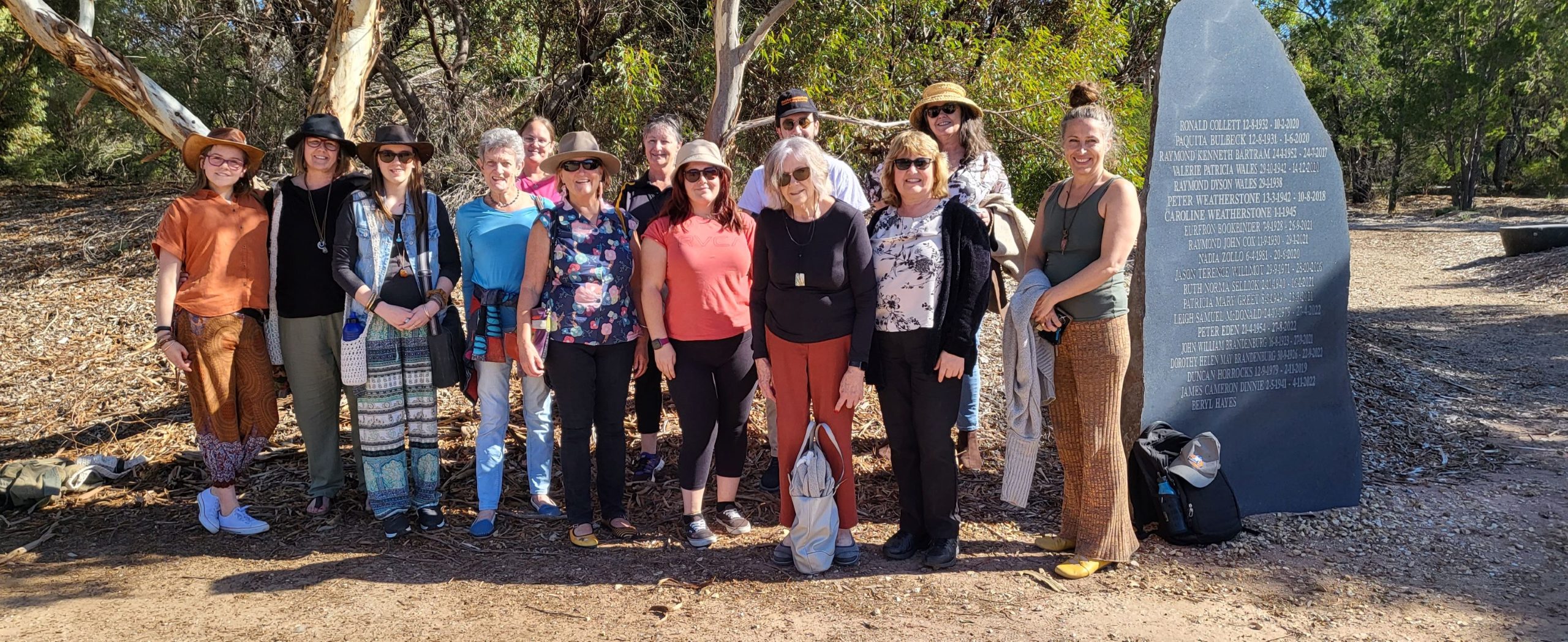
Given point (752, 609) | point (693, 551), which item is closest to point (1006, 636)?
point (752, 609)

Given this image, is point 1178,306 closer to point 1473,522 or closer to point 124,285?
point 1473,522

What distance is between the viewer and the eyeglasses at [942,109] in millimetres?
4781

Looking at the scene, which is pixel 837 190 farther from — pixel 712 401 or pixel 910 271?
pixel 712 401

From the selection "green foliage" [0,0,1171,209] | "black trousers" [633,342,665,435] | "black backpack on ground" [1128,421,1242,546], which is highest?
"green foliage" [0,0,1171,209]

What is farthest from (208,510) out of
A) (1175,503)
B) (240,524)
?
(1175,503)

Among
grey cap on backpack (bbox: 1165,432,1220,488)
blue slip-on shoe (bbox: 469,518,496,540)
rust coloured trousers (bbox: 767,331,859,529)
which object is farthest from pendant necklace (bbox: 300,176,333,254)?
grey cap on backpack (bbox: 1165,432,1220,488)

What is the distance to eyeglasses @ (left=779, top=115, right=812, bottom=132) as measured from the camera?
5059mm

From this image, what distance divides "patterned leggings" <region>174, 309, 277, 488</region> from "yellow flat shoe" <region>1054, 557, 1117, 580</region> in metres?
3.73

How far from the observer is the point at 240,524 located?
471 centimetres

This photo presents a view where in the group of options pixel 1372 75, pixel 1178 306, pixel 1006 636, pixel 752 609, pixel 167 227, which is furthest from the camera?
pixel 1372 75

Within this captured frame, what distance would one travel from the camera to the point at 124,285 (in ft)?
26.8

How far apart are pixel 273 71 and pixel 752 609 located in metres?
9.04

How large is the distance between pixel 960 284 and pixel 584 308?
5.28 ft

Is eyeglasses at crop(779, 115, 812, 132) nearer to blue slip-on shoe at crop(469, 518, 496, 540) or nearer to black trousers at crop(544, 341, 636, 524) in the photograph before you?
black trousers at crop(544, 341, 636, 524)
